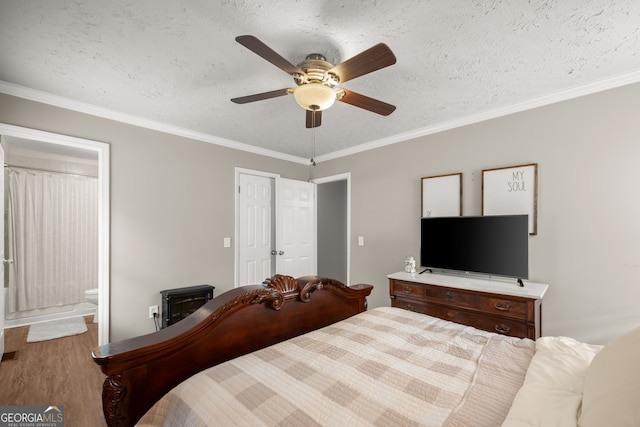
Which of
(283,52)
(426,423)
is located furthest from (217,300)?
(283,52)

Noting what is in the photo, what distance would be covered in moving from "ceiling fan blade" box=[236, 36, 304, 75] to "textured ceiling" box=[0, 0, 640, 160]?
0.24 m

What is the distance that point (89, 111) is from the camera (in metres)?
2.60

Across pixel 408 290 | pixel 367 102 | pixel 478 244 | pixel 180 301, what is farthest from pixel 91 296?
pixel 478 244

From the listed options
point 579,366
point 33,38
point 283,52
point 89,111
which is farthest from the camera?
point 89,111

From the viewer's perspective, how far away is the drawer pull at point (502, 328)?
7.27 feet

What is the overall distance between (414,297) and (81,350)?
3.55m

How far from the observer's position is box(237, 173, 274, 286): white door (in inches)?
148

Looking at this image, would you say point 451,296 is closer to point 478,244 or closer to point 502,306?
point 502,306

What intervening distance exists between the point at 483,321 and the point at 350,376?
5.93ft

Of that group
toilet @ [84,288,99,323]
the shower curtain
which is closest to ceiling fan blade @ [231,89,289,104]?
toilet @ [84,288,99,323]

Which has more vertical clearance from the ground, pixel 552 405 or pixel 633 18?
pixel 633 18

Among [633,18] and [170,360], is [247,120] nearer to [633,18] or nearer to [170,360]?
[170,360]
